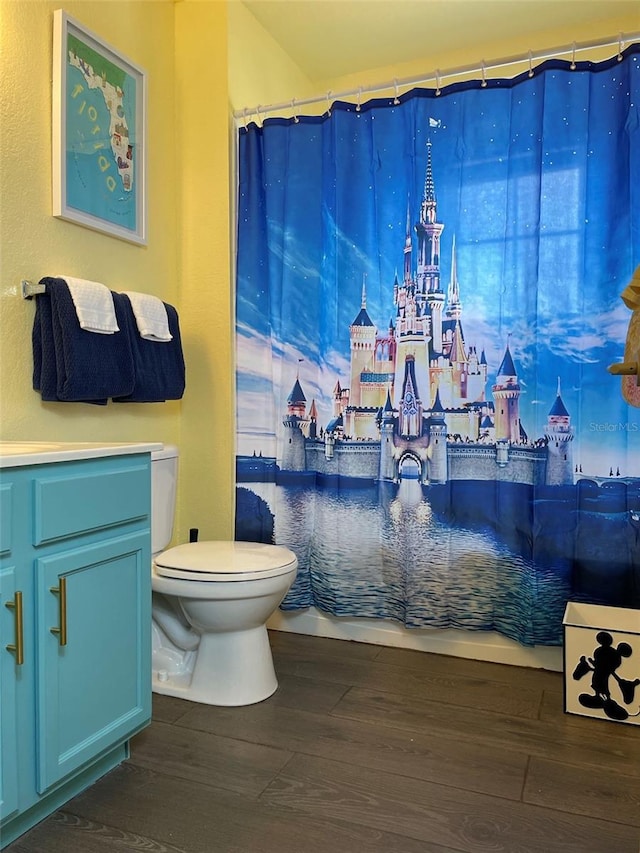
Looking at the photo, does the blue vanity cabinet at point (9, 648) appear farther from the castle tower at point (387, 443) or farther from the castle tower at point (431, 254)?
the castle tower at point (431, 254)

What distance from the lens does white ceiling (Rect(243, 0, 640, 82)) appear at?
8.09 feet

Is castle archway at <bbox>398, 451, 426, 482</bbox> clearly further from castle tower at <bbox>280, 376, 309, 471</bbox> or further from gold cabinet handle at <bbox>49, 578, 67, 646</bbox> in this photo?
gold cabinet handle at <bbox>49, 578, 67, 646</bbox>

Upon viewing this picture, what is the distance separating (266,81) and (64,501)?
2072 mm

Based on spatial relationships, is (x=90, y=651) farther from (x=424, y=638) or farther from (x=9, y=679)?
(x=424, y=638)

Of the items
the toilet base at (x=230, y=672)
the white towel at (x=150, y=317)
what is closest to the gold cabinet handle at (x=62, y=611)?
the toilet base at (x=230, y=672)

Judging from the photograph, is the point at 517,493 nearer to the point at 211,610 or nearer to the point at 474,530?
the point at 474,530

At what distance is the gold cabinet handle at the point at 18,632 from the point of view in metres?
1.29

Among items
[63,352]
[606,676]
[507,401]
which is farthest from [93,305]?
[606,676]

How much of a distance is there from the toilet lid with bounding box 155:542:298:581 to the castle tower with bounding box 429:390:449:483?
60cm

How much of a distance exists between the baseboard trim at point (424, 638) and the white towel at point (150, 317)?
1.16m

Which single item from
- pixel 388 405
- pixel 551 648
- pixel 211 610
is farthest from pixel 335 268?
pixel 551 648

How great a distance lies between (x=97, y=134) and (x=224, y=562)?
1.41 metres

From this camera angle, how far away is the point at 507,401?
219 centimetres

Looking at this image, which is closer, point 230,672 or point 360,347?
point 230,672
